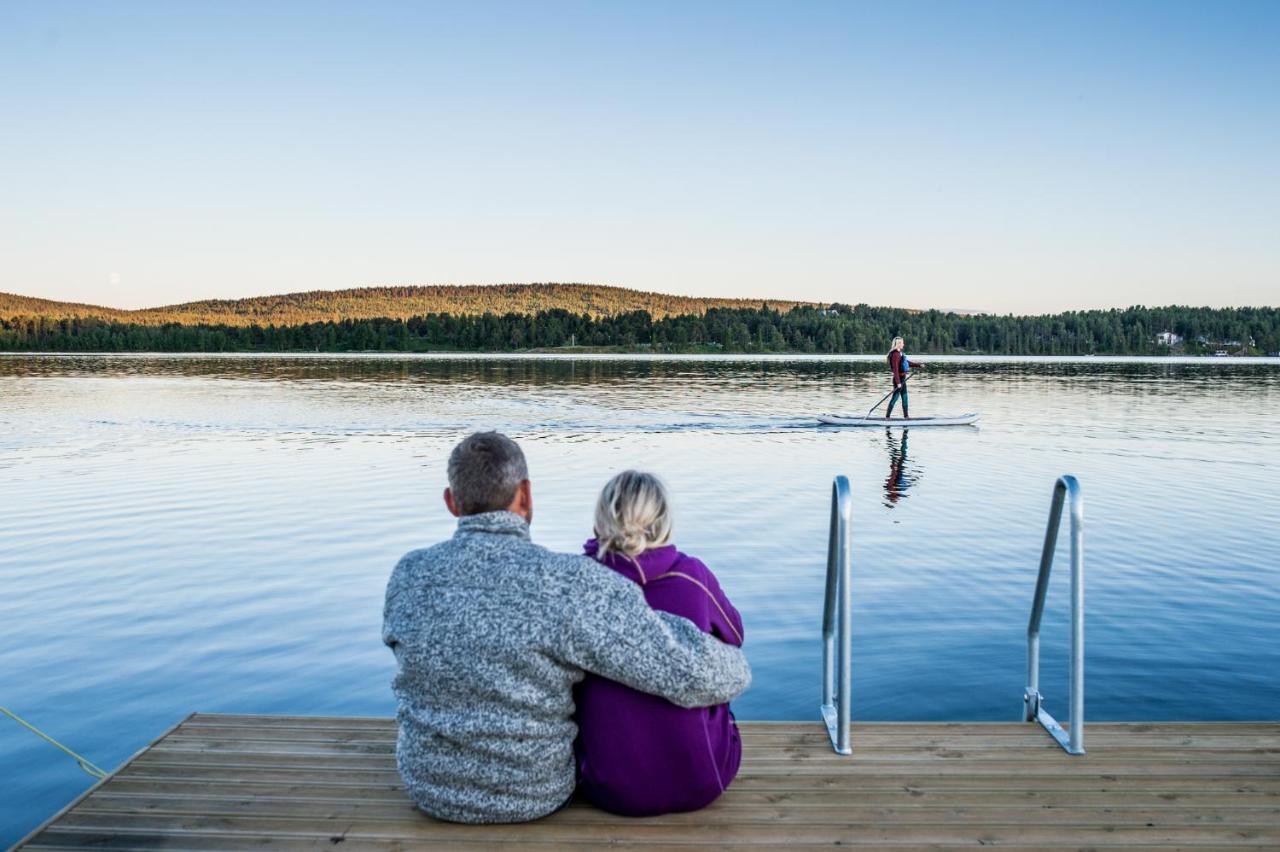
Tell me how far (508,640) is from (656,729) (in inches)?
28.8

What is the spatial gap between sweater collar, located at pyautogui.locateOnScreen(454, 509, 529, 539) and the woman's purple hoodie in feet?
1.33

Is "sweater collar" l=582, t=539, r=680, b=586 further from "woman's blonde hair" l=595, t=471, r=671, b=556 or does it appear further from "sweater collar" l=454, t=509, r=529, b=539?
"sweater collar" l=454, t=509, r=529, b=539

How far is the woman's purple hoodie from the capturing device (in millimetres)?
3969

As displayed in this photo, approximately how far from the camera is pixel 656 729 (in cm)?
400

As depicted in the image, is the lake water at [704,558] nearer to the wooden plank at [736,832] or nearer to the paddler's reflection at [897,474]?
the paddler's reflection at [897,474]

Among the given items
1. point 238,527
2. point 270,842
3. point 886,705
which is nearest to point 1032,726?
point 886,705

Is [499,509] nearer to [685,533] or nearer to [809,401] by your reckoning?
[685,533]

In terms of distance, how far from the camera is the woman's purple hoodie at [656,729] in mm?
3969

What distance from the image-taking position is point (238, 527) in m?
15.8

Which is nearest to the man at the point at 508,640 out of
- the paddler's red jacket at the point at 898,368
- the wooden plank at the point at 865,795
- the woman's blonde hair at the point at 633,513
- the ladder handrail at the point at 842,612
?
the woman's blonde hair at the point at 633,513

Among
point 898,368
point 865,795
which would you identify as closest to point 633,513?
point 865,795

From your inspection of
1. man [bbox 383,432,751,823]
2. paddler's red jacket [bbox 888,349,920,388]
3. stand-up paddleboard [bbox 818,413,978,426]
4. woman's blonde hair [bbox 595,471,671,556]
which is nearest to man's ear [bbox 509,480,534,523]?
man [bbox 383,432,751,823]

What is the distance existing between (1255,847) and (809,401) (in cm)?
4618

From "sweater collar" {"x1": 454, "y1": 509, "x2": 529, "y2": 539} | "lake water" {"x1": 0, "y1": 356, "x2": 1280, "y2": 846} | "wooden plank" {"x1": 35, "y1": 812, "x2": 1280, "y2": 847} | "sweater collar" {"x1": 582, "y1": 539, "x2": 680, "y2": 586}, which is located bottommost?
"lake water" {"x1": 0, "y1": 356, "x2": 1280, "y2": 846}
